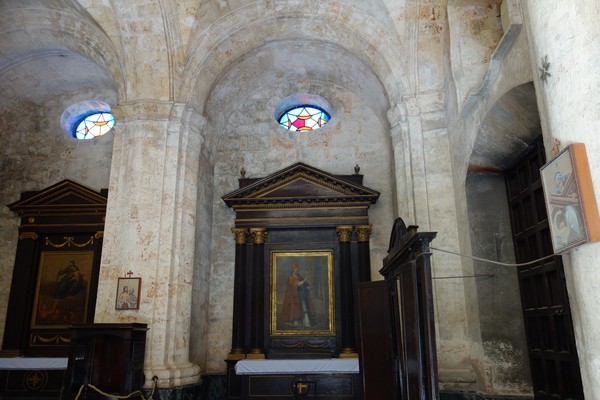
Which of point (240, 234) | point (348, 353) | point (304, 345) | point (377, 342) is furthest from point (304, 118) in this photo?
point (377, 342)

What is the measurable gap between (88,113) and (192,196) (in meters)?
4.34

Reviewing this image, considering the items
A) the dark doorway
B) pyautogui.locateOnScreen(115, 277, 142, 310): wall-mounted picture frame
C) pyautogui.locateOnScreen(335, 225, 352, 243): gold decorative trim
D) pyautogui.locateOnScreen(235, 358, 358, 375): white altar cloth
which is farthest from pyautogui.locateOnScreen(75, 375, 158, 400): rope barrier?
the dark doorway

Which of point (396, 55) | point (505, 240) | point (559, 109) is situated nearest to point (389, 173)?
point (396, 55)

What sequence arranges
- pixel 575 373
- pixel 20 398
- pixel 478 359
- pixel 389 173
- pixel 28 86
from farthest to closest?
pixel 28 86 → pixel 389 173 → pixel 20 398 → pixel 478 359 → pixel 575 373

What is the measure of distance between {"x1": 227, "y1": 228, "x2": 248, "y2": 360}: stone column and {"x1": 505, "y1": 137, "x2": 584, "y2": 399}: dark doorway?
471 cm

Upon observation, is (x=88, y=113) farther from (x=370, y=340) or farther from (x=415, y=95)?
(x=370, y=340)

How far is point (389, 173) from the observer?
33.1 ft

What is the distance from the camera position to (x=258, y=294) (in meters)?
9.40

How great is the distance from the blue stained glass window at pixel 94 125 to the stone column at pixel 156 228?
271 centimetres

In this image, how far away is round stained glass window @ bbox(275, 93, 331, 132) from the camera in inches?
431

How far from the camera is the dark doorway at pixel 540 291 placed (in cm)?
548

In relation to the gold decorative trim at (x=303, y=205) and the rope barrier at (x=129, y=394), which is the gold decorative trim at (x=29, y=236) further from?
the rope barrier at (x=129, y=394)

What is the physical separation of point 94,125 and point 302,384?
278 inches

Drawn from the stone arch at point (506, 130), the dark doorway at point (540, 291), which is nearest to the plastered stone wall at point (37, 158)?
the stone arch at point (506, 130)
